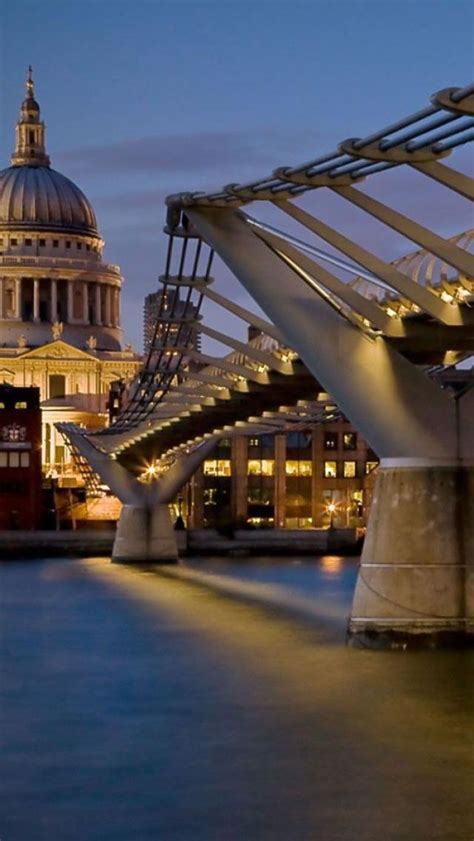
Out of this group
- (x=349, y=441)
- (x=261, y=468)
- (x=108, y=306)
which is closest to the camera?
(x=261, y=468)

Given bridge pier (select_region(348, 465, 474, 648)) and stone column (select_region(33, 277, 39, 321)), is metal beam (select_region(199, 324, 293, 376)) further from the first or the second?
stone column (select_region(33, 277, 39, 321))

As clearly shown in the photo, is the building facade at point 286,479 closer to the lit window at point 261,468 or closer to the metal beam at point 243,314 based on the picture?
the lit window at point 261,468

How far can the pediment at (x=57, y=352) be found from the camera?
484 ft

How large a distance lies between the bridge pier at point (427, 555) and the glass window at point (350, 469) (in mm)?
71358

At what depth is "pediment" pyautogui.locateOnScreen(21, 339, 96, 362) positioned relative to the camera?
5802 inches

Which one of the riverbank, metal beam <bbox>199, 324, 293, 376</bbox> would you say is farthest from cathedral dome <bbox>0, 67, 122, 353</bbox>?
metal beam <bbox>199, 324, 293, 376</bbox>

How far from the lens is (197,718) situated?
3136 cm

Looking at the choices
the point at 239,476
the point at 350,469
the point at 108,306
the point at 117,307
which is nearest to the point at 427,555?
the point at 239,476

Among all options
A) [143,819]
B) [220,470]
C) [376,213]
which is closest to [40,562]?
[220,470]

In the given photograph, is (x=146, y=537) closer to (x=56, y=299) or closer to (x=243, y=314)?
(x=243, y=314)

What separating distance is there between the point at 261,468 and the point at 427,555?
71.9 meters

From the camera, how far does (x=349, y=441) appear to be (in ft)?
355

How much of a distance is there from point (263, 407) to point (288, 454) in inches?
2120

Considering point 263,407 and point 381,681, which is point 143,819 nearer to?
point 381,681
